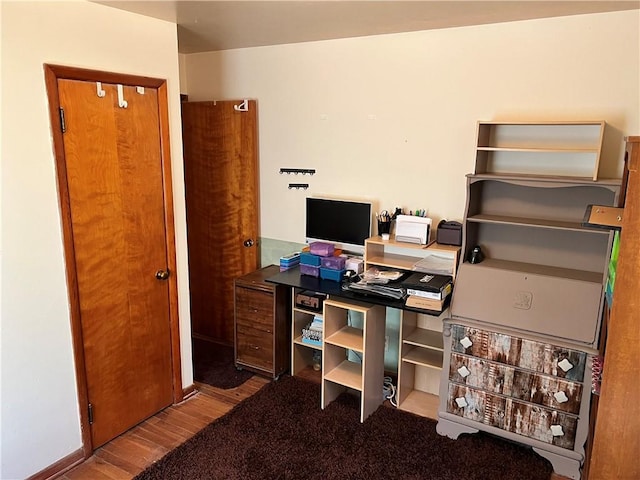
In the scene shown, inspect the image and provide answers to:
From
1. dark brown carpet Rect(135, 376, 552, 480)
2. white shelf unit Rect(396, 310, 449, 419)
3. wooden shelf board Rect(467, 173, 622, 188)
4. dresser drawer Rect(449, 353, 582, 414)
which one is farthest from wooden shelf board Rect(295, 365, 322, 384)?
wooden shelf board Rect(467, 173, 622, 188)

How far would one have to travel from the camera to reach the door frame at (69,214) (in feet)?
7.44

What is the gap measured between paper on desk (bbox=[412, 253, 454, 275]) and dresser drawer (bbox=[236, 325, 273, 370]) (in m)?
1.20

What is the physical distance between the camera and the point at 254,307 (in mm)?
3434

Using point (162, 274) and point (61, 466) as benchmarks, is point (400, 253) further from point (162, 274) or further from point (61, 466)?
point (61, 466)

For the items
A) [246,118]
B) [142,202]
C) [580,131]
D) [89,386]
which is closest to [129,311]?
[89,386]

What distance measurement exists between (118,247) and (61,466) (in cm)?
120

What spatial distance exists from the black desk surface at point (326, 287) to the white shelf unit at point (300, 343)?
133 mm

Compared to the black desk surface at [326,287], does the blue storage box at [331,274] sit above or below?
above

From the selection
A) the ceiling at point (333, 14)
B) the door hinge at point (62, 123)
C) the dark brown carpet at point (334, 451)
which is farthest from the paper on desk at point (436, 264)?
the door hinge at point (62, 123)

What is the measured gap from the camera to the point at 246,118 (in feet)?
11.9

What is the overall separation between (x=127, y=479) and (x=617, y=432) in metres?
2.29

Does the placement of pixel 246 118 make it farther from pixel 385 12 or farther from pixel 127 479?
pixel 127 479

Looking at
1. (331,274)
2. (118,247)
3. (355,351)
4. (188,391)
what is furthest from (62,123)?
(355,351)

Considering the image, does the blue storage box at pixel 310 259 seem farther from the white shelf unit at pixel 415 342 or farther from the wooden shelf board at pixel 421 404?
the wooden shelf board at pixel 421 404
